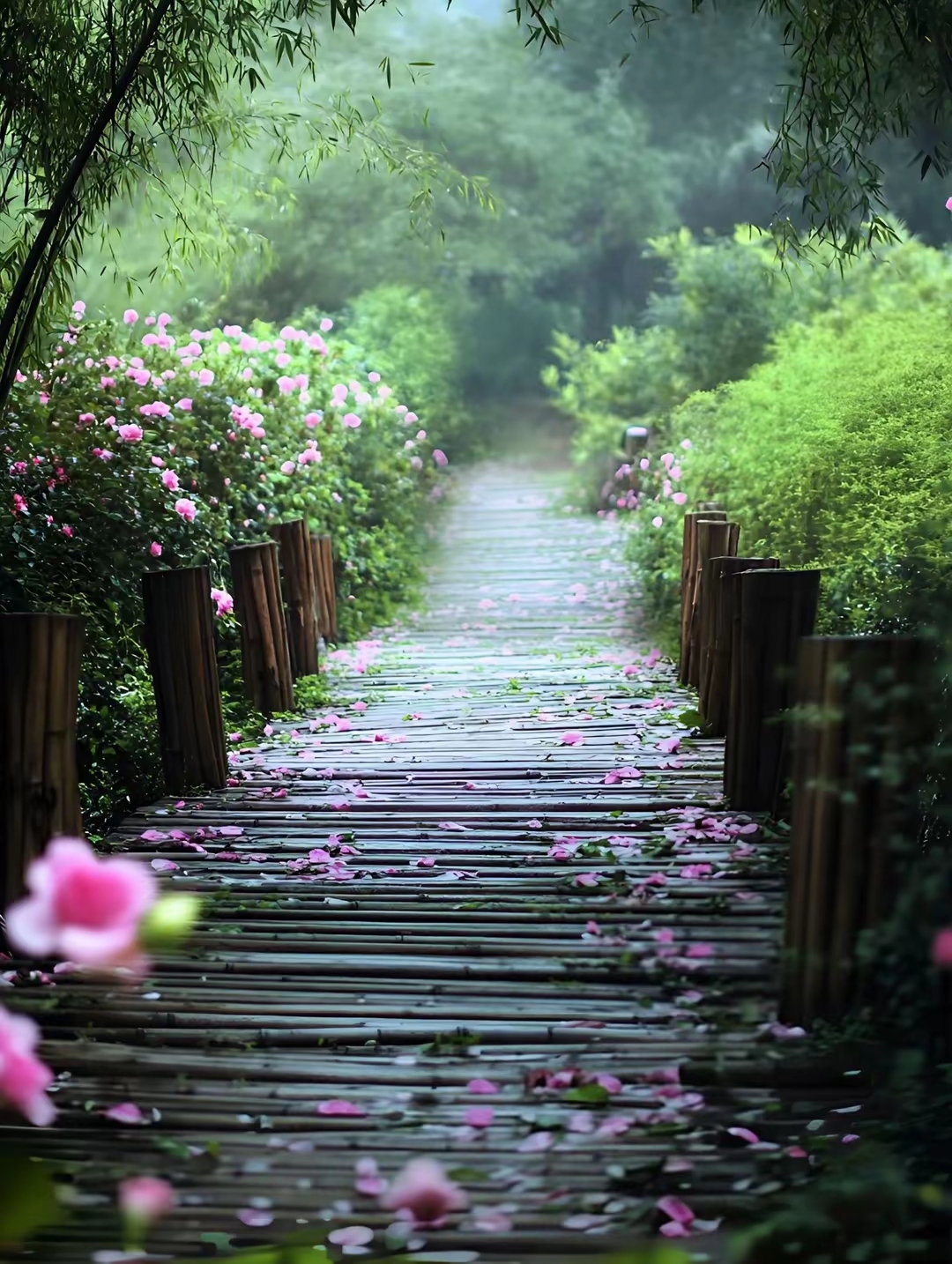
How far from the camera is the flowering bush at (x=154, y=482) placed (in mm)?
4777

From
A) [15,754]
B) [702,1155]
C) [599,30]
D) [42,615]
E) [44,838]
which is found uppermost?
[599,30]

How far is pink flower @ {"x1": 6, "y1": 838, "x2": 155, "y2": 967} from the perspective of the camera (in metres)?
1.64

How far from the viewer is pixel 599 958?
302 cm

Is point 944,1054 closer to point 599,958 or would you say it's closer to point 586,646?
point 599,958

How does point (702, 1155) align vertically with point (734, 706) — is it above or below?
below

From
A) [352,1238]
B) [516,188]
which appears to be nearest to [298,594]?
[352,1238]

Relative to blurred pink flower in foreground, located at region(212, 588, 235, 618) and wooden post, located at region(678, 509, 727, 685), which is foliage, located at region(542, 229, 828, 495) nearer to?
wooden post, located at region(678, 509, 727, 685)

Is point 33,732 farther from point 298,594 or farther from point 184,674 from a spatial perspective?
point 298,594

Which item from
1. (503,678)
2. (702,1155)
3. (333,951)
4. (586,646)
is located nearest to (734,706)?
(333,951)

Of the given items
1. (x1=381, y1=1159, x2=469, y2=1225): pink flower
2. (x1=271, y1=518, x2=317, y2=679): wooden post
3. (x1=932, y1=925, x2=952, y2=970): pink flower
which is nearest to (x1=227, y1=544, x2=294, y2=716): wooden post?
(x1=271, y1=518, x2=317, y2=679): wooden post

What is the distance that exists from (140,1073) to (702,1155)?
1.03 m

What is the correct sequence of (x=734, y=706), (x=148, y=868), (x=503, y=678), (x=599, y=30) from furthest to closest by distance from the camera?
(x=599, y=30)
(x=503, y=678)
(x=734, y=706)
(x=148, y=868)

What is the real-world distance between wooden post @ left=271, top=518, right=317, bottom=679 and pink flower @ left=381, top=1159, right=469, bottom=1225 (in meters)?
→ 4.25

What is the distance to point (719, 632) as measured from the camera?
15.3ft
